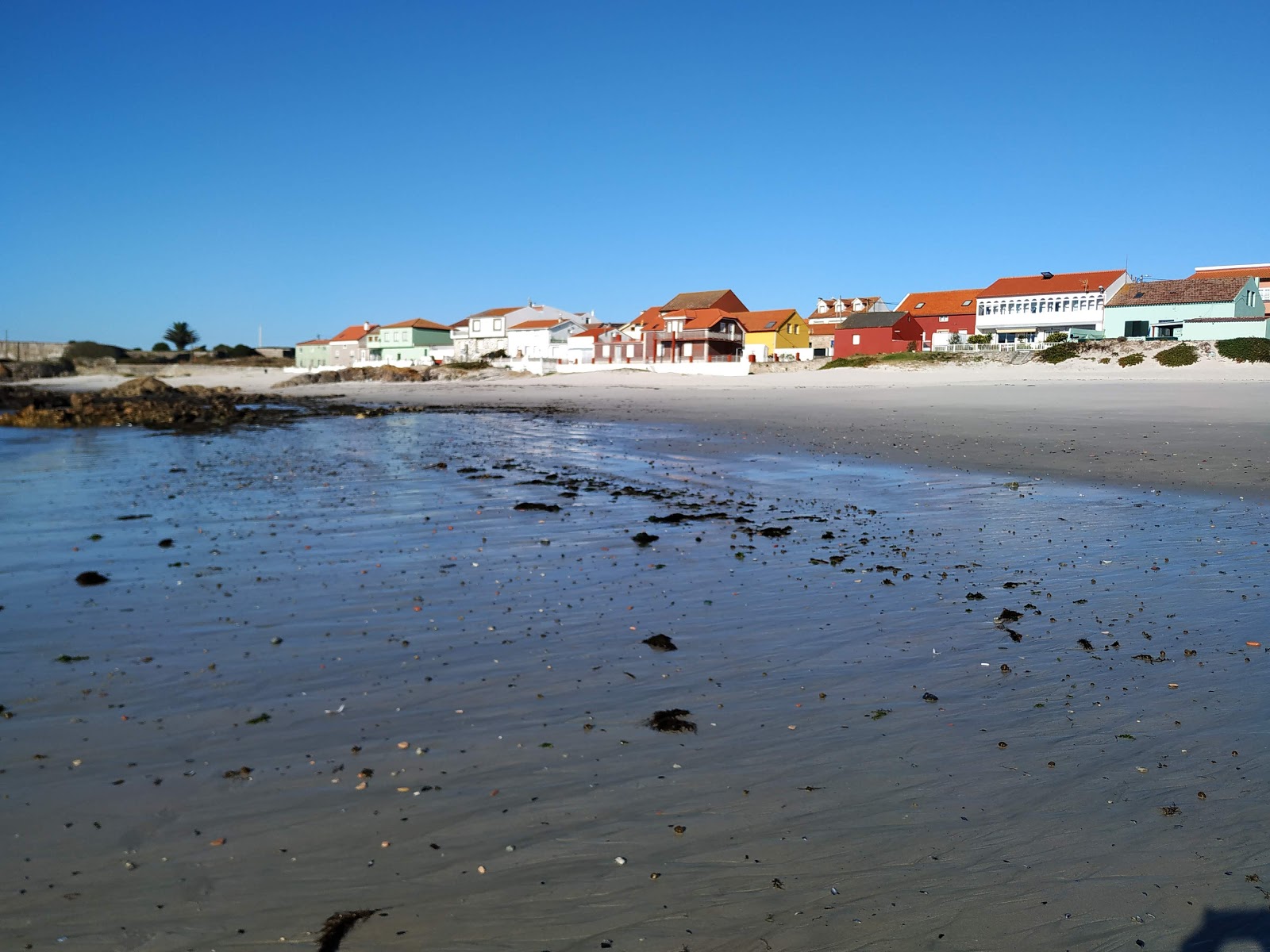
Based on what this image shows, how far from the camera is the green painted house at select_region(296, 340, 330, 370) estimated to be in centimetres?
12232

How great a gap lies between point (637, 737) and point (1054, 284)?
80.5 meters

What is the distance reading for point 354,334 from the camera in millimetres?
119750

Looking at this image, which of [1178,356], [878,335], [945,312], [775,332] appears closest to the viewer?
[1178,356]

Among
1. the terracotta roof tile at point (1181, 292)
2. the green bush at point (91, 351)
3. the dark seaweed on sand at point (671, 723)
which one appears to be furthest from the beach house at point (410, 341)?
the dark seaweed on sand at point (671, 723)

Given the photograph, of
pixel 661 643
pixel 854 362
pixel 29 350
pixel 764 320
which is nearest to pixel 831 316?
pixel 764 320

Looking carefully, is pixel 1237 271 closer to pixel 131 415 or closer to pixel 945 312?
pixel 945 312

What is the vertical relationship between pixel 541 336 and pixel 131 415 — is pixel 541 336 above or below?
above

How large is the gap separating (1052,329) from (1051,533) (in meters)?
72.5

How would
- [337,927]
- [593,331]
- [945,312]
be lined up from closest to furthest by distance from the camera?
[337,927] → [945,312] → [593,331]

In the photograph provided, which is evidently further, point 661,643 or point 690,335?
point 690,335

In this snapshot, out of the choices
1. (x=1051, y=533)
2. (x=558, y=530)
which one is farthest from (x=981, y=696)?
(x=558, y=530)

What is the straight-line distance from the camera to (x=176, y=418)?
34469 millimetres

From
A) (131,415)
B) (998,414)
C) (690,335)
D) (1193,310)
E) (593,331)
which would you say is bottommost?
(131,415)

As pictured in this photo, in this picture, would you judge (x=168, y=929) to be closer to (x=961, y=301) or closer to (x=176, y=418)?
(x=176, y=418)
